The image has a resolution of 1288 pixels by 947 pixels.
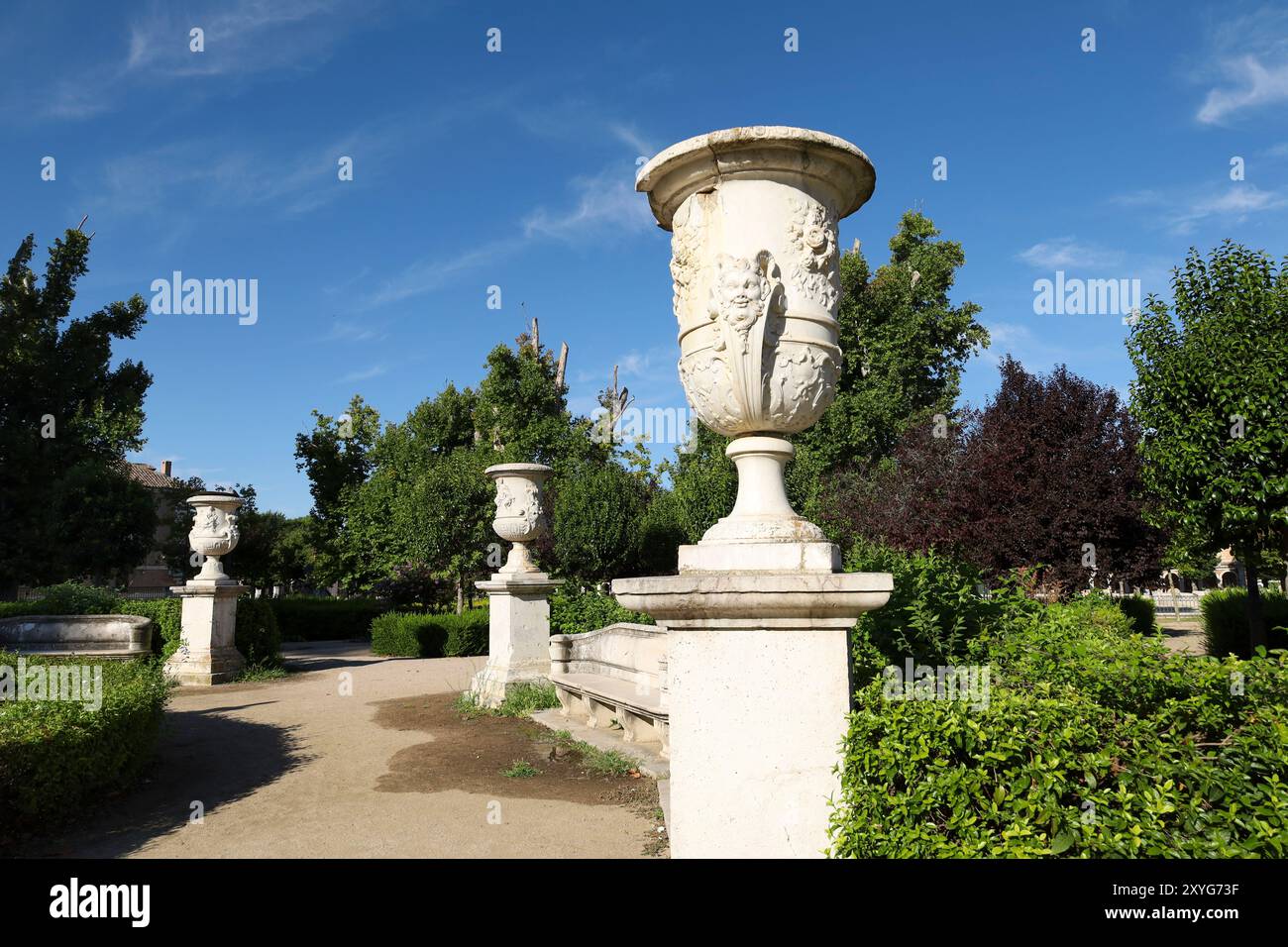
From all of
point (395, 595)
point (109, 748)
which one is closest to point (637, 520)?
point (395, 595)

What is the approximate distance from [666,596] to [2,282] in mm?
28595

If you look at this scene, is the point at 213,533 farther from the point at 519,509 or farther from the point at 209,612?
the point at 519,509

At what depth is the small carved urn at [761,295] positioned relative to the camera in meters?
2.85

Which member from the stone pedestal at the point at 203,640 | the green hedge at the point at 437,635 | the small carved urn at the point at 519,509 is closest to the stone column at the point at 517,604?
the small carved urn at the point at 519,509

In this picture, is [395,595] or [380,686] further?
[395,595]

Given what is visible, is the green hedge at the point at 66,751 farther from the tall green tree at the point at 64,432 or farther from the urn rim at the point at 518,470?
the tall green tree at the point at 64,432

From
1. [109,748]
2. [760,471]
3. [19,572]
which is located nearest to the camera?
[760,471]

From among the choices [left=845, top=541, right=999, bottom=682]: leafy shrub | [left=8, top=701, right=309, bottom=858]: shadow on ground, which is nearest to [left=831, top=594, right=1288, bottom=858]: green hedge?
[left=845, top=541, right=999, bottom=682]: leafy shrub

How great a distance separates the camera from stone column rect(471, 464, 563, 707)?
945 cm

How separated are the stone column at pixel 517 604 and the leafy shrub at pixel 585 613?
2.15m

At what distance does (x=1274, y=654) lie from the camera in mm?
3020

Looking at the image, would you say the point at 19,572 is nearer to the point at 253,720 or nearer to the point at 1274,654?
the point at 253,720

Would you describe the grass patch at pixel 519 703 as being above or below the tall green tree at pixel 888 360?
below
